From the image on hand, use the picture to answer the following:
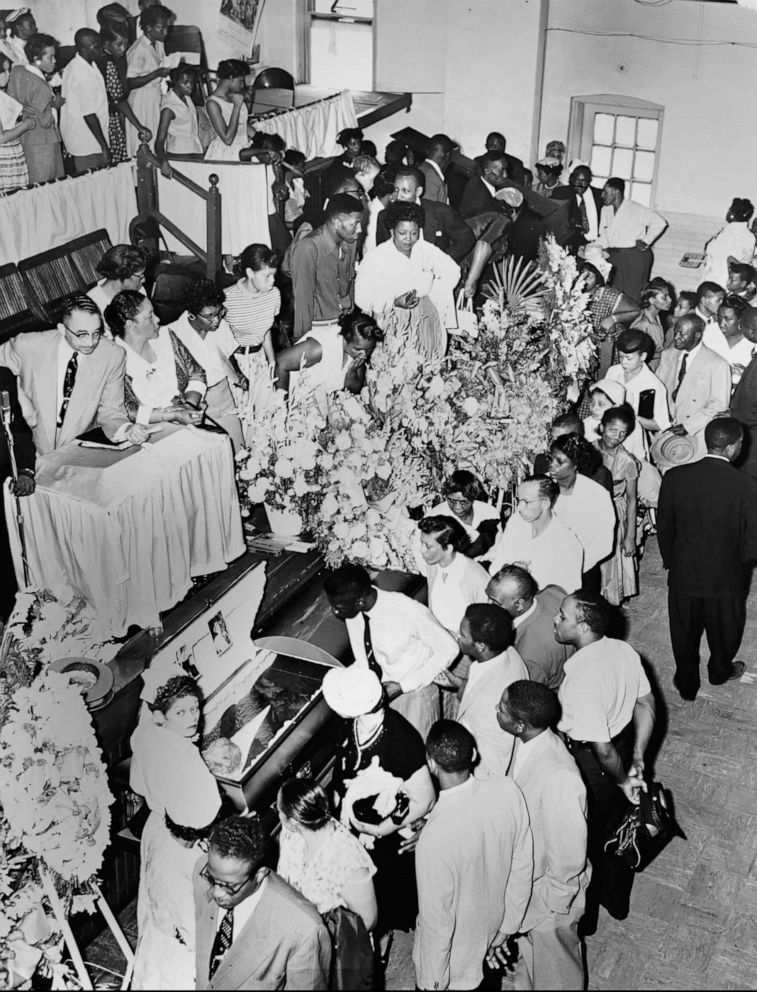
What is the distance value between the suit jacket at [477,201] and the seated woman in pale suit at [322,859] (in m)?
6.11

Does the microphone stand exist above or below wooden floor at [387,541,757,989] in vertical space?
above

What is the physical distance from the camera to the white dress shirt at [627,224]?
30.7 ft

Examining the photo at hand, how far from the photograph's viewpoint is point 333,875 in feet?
10.7

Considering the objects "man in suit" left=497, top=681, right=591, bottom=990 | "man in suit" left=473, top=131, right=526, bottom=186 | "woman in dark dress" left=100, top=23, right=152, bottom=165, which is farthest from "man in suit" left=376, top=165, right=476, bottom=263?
"man in suit" left=497, top=681, right=591, bottom=990

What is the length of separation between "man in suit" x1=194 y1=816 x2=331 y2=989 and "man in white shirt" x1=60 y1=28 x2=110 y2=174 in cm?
587

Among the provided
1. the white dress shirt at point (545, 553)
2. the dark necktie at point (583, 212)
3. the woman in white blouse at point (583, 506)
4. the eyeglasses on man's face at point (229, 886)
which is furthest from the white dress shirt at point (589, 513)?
the dark necktie at point (583, 212)

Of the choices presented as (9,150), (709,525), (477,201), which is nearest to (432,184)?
(477,201)

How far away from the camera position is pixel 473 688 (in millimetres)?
4000

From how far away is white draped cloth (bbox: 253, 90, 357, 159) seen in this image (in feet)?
33.3

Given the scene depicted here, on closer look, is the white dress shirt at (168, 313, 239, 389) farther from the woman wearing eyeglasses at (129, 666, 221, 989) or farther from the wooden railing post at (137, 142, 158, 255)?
the wooden railing post at (137, 142, 158, 255)

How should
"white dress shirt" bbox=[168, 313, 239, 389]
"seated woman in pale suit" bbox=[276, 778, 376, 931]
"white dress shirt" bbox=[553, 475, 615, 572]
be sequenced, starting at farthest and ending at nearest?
"white dress shirt" bbox=[553, 475, 615, 572] → "white dress shirt" bbox=[168, 313, 239, 389] → "seated woman in pale suit" bbox=[276, 778, 376, 931]

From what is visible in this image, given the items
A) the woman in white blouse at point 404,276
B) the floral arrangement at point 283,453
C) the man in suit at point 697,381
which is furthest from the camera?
the man in suit at point 697,381

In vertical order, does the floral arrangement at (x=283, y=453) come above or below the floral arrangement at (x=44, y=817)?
above

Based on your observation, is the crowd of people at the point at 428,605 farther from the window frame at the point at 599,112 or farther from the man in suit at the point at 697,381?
the window frame at the point at 599,112
